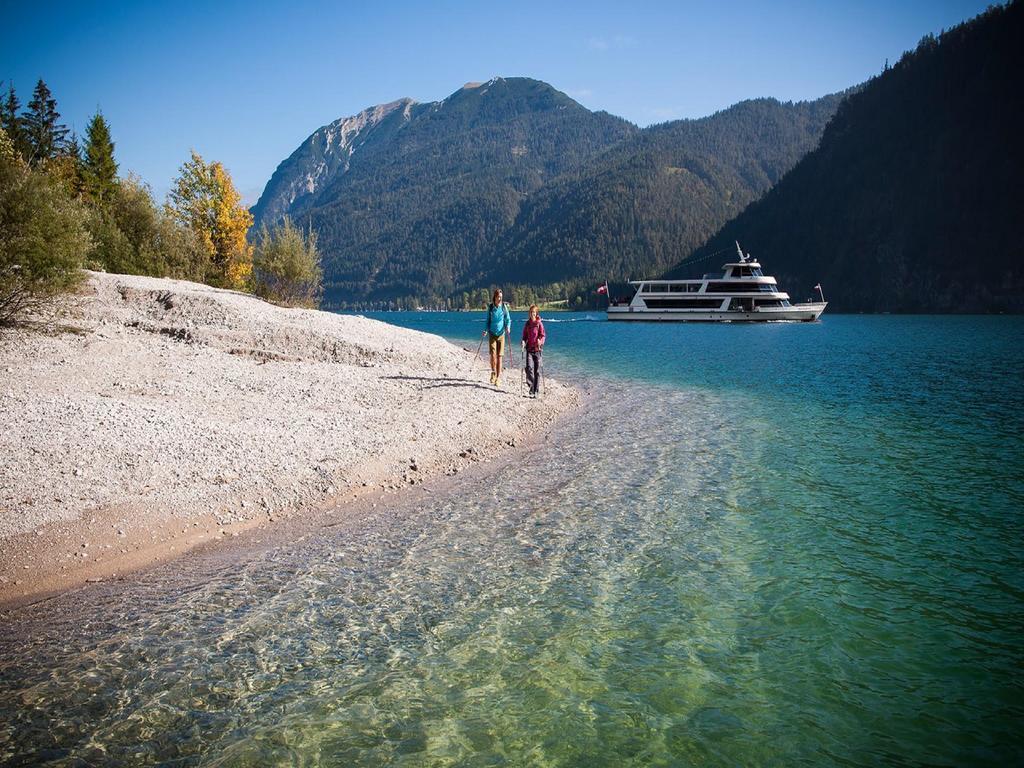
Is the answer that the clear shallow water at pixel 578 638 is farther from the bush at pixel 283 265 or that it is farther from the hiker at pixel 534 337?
the bush at pixel 283 265

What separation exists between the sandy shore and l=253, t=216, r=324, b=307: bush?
18448mm

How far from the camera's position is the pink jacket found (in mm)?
20016

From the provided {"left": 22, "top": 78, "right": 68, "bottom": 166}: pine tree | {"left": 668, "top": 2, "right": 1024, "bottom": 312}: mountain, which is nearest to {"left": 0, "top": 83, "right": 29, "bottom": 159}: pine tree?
{"left": 22, "top": 78, "right": 68, "bottom": 166}: pine tree

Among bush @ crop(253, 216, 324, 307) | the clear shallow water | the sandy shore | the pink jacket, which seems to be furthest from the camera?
bush @ crop(253, 216, 324, 307)

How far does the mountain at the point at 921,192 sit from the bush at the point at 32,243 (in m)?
152

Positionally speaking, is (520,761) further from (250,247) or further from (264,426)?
(250,247)

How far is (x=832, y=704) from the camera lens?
5.54 m

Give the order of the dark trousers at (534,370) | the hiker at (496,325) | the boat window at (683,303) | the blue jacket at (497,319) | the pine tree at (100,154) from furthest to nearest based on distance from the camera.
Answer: the boat window at (683,303) < the pine tree at (100,154) < the dark trousers at (534,370) < the blue jacket at (497,319) < the hiker at (496,325)

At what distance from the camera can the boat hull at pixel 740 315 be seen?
96.6m

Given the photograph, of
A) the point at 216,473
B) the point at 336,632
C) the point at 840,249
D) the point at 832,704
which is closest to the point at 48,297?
the point at 216,473

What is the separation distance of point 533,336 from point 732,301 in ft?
289

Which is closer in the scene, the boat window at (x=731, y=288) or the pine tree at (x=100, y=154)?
the pine tree at (x=100, y=154)

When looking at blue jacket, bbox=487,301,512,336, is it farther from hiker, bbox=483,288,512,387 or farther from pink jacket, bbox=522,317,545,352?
pink jacket, bbox=522,317,545,352

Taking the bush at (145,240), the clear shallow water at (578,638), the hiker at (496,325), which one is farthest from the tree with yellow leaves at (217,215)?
the clear shallow water at (578,638)
